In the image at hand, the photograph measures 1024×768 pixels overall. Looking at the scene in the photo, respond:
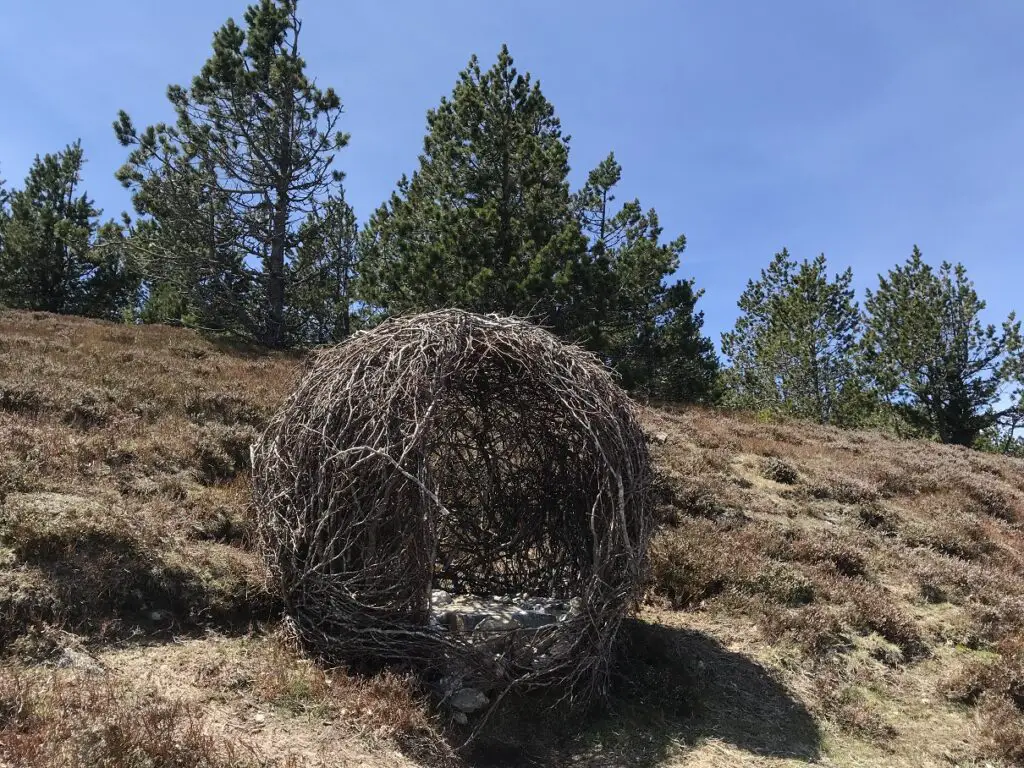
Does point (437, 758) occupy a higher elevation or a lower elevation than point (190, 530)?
lower

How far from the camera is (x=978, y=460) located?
57.1 ft

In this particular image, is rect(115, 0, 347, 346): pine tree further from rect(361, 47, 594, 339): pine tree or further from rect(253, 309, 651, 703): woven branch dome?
rect(253, 309, 651, 703): woven branch dome

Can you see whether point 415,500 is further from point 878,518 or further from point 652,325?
point 652,325

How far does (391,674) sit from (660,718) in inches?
84.2

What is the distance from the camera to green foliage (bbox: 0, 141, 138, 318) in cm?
2869

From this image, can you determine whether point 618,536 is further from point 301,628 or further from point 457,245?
point 457,245

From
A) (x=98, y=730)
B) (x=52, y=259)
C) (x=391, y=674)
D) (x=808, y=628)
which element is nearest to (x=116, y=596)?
(x=98, y=730)

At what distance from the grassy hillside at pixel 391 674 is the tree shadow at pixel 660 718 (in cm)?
2

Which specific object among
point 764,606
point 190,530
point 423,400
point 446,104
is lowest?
point 764,606

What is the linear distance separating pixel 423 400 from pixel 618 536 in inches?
72.7

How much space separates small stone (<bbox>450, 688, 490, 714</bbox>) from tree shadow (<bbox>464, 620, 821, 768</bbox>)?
0.48 ft

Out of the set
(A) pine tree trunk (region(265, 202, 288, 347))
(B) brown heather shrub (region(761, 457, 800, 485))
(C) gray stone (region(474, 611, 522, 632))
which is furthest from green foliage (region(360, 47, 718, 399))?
(C) gray stone (region(474, 611, 522, 632))

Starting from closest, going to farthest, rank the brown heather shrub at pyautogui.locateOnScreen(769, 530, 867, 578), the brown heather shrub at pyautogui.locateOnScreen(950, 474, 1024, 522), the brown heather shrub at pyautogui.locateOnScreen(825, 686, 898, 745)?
the brown heather shrub at pyautogui.locateOnScreen(825, 686, 898, 745)
the brown heather shrub at pyautogui.locateOnScreen(769, 530, 867, 578)
the brown heather shrub at pyautogui.locateOnScreen(950, 474, 1024, 522)

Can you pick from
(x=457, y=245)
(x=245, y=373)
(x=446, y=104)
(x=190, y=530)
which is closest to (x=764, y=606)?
(x=190, y=530)
